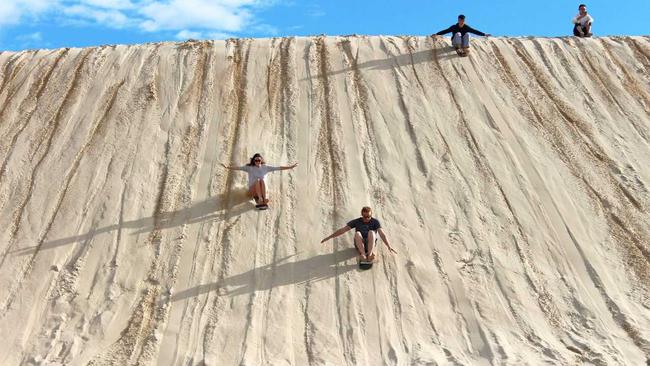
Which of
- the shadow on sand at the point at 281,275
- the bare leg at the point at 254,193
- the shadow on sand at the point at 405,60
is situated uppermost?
the shadow on sand at the point at 405,60

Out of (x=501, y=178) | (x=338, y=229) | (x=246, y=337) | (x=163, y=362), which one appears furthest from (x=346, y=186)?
(x=163, y=362)

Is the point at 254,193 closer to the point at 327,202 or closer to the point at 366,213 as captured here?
the point at 327,202

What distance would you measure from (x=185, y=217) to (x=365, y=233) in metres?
2.41

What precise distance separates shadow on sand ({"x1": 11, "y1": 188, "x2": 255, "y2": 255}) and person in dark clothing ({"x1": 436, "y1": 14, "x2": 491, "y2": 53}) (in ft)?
17.2

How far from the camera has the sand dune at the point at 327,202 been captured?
828 cm

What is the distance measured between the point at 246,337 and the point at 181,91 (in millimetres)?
5537

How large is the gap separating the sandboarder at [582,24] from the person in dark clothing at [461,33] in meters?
2.30

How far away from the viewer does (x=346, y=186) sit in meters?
10.5

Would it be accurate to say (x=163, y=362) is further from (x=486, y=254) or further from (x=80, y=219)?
(x=486, y=254)

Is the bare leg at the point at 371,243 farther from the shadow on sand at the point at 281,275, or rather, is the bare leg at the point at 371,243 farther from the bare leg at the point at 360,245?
the shadow on sand at the point at 281,275

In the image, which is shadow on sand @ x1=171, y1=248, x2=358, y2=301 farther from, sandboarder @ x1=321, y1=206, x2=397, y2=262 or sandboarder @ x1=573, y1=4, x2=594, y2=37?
sandboarder @ x1=573, y1=4, x2=594, y2=37

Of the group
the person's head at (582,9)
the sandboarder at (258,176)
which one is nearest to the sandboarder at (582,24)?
the person's head at (582,9)

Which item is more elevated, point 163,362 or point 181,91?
point 181,91

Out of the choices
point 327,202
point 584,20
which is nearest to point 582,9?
point 584,20
